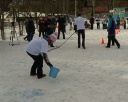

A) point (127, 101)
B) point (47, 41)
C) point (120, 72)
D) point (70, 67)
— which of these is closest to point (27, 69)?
point (70, 67)

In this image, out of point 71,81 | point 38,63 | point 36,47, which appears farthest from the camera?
point 38,63

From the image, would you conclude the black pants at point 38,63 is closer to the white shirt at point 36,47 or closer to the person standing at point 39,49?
the person standing at point 39,49

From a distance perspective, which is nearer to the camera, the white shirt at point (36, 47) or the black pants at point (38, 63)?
the white shirt at point (36, 47)

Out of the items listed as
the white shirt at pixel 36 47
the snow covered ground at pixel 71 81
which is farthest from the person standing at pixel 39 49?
the snow covered ground at pixel 71 81

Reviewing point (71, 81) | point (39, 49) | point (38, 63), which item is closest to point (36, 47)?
point (39, 49)

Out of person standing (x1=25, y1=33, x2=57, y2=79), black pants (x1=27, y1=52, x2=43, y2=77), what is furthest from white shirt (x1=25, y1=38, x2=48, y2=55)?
black pants (x1=27, y1=52, x2=43, y2=77)

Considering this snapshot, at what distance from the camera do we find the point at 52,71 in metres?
7.80

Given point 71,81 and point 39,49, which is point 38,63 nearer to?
point 39,49

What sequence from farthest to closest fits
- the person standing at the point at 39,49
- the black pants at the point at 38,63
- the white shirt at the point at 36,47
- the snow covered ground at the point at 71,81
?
the black pants at the point at 38,63
the white shirt at the point at 36,47
the person standing at the point at 39,49
the snow covered ground at the point at 71,81

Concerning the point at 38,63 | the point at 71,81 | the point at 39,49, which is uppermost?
the point at 39,49

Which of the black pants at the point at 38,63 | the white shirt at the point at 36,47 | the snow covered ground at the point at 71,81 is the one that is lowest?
the snow covered ground at the point at 71,81

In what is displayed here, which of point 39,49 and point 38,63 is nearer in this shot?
point 39,49

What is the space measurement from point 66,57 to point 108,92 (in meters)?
5.30

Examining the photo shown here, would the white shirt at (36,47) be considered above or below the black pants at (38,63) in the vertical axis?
above
